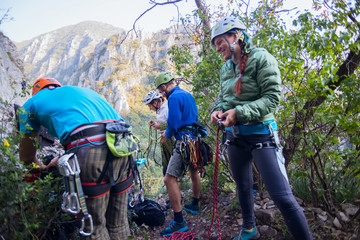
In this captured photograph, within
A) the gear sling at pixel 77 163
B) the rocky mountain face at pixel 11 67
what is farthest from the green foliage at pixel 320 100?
the rocky mountain face at pixel 11 67

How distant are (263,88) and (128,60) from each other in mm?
84537

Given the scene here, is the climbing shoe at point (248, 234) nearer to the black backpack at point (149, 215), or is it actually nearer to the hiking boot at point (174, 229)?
the hiking boot at point (174, 229)

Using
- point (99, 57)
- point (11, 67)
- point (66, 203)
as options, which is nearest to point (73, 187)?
point (66, 203)

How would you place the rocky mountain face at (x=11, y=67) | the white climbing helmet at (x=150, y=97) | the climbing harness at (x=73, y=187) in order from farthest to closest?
the rocky mountain face at (x=11, y=67)
the white climbing helmet at (x=150, y=97)
the climbing harness at (x=73, y=187)

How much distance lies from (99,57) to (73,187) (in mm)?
95176

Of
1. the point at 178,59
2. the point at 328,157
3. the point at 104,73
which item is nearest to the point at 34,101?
the point at 178,59

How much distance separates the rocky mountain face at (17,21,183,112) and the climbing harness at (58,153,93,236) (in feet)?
84.4

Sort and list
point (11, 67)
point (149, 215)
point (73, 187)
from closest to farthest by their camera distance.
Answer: point (73, 187), point (149, 215), point (11, 67)

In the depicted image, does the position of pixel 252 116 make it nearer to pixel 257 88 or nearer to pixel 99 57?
pixel 257 88

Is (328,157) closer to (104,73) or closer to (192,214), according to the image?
(192,214)

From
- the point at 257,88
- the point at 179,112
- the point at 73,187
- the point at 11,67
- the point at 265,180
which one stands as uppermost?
the point at 257,88

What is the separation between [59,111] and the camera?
197cm

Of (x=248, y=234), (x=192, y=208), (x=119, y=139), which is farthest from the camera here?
(x=192, y=208)

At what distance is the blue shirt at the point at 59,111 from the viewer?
1957 millimetres
